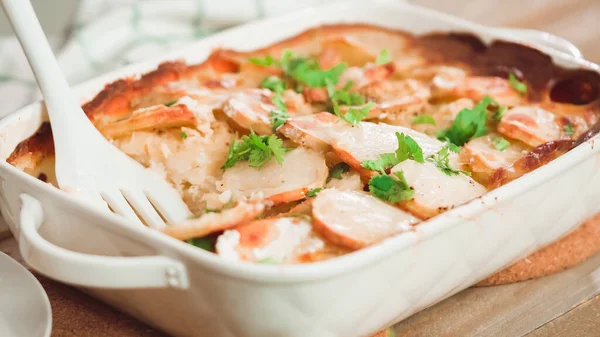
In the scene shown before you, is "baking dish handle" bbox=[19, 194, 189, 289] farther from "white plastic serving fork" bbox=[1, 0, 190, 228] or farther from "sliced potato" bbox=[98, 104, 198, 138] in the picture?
"sliced potato" bbox=[98, 104, 198, 138]

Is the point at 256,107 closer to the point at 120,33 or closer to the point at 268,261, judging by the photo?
the point at 268,261

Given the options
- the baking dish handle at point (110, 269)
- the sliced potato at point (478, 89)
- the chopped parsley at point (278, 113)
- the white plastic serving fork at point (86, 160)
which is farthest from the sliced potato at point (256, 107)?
the baking dish handle at point (110, 269)

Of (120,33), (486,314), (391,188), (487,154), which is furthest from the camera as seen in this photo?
(120,33)

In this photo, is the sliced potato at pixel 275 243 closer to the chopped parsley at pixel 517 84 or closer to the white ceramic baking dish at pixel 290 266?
the white ceramic baking dish at pixel 290 266

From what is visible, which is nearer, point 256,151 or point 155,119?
point 256,151

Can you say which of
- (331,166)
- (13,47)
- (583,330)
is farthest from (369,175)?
(13,47)

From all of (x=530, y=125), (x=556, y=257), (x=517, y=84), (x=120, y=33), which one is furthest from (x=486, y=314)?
(x=120, y=33)

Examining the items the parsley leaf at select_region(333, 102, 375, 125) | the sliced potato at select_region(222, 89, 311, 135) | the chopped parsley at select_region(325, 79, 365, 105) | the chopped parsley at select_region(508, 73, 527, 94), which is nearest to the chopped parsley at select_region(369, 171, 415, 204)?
the parsley leaf at select_region(333, 102, 375, 125)

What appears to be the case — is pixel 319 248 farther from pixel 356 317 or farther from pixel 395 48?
pixel 395 48
